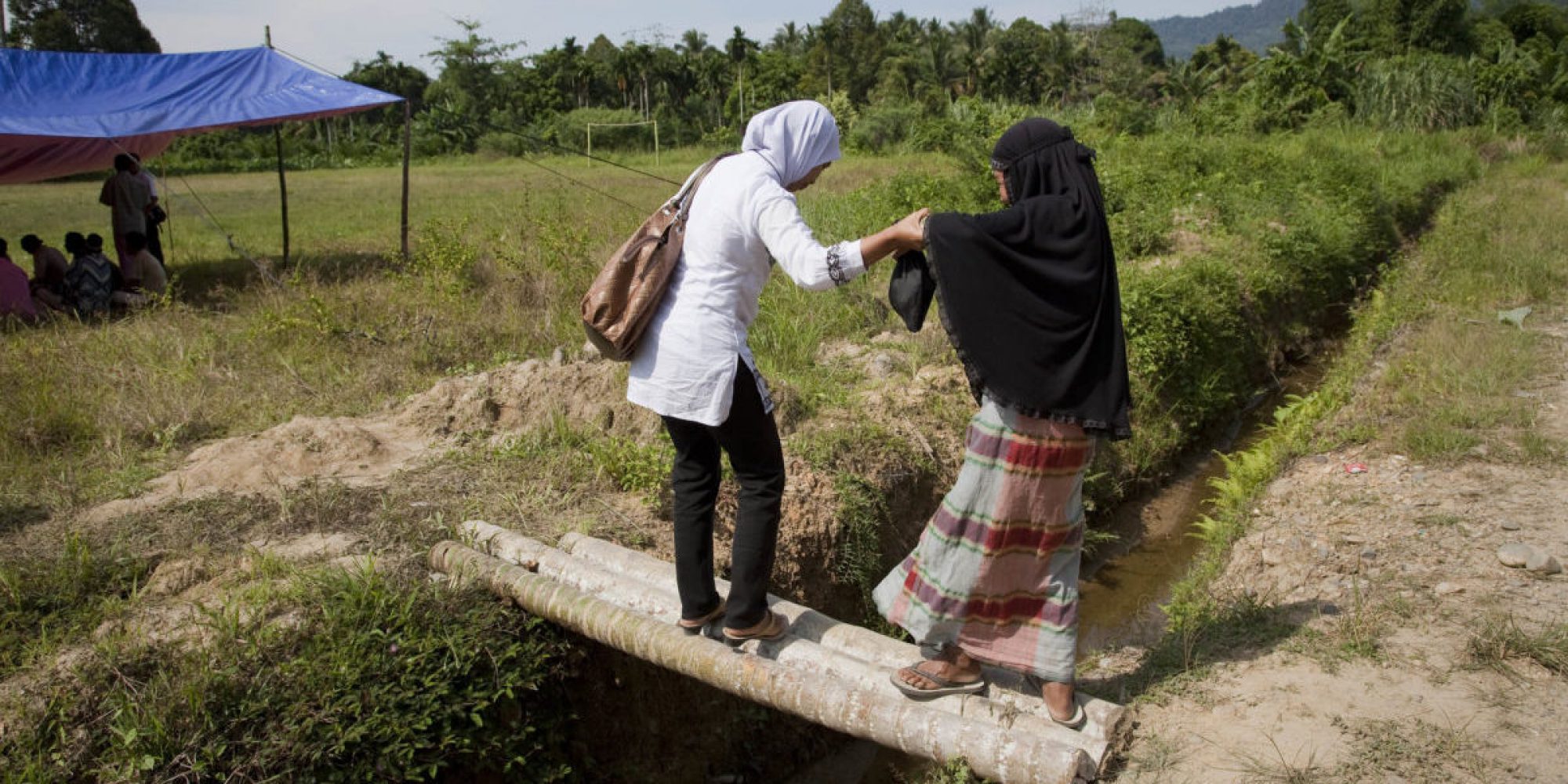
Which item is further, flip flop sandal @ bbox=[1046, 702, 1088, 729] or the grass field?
the grass field

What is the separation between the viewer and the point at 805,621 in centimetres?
322

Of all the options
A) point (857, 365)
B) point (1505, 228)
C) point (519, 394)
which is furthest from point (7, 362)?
point (1505, 228)

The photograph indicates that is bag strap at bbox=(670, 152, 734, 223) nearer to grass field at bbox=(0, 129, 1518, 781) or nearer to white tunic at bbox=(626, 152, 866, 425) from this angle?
white tunic at bbox=(626, 152, 866, 425)

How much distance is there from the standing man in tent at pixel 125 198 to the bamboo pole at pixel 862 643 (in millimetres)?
6936

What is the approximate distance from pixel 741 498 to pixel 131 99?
8113mm

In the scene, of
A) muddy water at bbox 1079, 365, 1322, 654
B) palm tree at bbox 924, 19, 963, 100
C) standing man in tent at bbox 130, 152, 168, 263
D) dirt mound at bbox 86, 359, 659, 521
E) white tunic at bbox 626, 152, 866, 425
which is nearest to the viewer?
white tunic at bbox 626, 152, 866, 425

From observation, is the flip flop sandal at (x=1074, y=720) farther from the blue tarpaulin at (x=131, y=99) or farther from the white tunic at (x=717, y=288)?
the blue tarpaulin at (x=131, y=99)

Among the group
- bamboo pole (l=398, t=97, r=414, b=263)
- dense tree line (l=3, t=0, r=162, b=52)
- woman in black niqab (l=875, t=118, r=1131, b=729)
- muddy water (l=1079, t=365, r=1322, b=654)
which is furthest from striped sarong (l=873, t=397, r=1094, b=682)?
dense tree line (l=3, t=0, r=162, b=52)

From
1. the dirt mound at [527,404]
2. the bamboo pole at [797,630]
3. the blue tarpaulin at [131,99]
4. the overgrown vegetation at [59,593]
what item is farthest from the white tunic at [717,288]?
the blue tarpaulin at [131,99]

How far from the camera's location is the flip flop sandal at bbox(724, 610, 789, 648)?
3024mm

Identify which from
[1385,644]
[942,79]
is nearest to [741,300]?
[1385,644]

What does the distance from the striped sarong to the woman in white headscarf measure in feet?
1.59

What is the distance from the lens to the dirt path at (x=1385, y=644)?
108 inches

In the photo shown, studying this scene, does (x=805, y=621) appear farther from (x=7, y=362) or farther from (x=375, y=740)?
(x=7, y=362)
